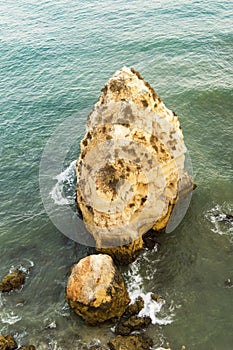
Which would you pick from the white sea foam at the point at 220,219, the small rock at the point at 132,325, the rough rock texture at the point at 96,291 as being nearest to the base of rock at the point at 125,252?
the rough rock texture at the point at 96,291

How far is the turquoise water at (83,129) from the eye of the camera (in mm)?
19469

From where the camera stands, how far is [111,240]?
21.0m

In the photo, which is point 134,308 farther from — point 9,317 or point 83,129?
point 83,129

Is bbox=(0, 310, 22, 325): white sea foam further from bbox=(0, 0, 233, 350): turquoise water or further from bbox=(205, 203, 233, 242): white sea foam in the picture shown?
bbox=(205, 203, 233, 242): white sea foam

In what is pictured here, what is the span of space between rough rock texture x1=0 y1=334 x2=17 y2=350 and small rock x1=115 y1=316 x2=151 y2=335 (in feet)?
16.5

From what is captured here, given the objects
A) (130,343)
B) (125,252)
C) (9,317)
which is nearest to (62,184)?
(125,252)

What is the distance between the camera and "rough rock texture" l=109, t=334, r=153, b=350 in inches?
693

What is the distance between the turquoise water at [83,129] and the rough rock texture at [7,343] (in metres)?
0.66

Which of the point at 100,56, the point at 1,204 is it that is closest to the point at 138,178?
the point at 1,204

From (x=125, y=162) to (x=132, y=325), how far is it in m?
8.27

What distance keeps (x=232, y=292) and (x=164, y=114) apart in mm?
10455

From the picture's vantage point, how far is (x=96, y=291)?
18453 millimetres

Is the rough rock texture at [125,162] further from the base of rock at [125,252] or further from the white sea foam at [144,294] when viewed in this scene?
the white sea foam at [144,294]

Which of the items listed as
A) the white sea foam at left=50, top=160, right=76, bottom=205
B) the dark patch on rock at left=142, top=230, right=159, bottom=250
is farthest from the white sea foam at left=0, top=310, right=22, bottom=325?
the white sea foam at left=50, top=160, right=76, bottom=205
